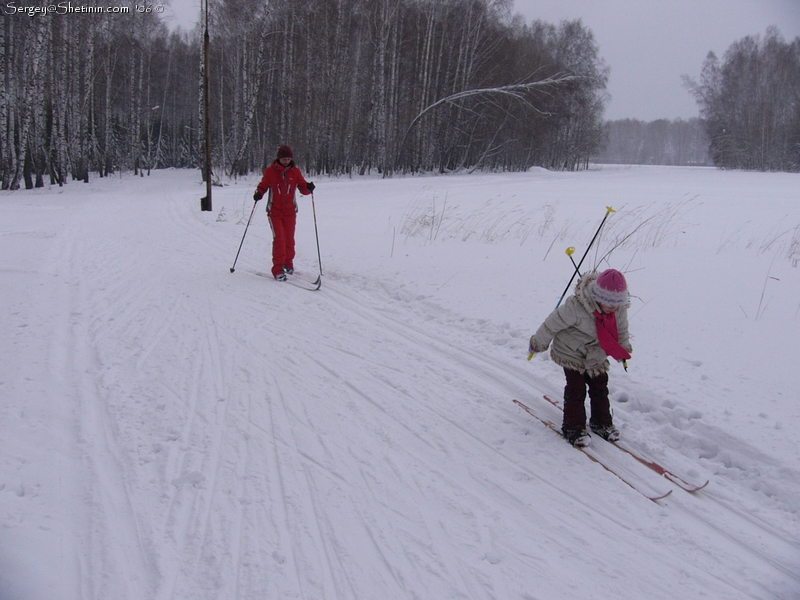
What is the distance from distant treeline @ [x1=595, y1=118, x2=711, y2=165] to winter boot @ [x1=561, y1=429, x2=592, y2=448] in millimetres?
126033

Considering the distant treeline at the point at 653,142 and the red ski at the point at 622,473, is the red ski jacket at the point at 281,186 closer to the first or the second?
the red ski at the point at 622,473

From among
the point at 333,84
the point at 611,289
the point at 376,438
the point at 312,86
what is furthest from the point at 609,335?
the point at 333,84

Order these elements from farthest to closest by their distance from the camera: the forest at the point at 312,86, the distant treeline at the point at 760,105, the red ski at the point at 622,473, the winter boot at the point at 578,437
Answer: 1. the distant treeline at the point at 760,105
2. the forest at the point at 312,86
3. the winter boot at the point at 578,437
4. the red ski at the point at 622,473

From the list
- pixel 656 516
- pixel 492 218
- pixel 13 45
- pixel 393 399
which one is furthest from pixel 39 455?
pixel 13 45

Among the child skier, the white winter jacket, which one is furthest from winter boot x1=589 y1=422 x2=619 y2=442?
the white winter jacket

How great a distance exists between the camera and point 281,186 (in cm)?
788

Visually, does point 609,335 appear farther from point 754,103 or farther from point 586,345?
point 754,103

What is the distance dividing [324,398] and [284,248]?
13.5ft

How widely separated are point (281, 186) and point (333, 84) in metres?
23.2

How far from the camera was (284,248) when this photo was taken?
306 inches

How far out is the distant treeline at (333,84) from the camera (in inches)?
990

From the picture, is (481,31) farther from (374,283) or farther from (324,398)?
(324,398)

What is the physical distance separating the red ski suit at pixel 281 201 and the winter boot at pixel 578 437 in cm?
515

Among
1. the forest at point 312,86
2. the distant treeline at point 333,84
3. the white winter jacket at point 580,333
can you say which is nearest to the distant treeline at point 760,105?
the forest at point 312,86
